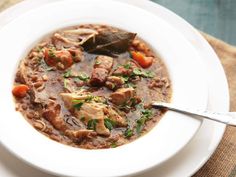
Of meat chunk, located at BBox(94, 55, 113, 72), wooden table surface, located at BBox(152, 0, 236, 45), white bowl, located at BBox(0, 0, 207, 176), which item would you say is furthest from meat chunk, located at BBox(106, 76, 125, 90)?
wooden table surface, located at BBox(152, 0, 236, 45)

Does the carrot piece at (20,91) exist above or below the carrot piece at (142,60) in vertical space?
above

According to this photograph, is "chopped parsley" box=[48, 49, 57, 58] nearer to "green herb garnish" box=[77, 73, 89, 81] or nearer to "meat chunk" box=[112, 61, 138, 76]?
"green herb garnish" box=[77, 73, 89, 81]

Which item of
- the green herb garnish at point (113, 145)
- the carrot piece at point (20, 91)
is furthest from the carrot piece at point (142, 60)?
the carrot piece at point (20, 91)

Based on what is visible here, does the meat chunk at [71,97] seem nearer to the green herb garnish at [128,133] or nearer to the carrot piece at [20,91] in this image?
the carrot piece at [20,91]

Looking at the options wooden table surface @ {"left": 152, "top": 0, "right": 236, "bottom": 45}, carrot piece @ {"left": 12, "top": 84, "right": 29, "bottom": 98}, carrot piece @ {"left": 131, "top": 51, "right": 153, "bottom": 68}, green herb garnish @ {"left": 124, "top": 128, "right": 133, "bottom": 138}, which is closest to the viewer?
green herb garnish @ {"left": 124, "top": 128, "right": 133, "bottom": 138}

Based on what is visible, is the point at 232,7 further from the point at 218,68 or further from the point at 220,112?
the point at 220,112

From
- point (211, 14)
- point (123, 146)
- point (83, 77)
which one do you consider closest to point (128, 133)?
point (123, 146)

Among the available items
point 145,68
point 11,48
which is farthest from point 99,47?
point 11,48
